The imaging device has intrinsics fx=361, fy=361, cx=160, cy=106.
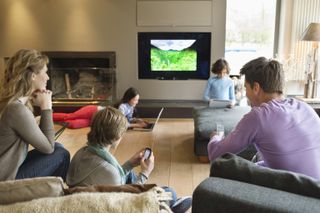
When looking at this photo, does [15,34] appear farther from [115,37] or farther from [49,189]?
[49,189]

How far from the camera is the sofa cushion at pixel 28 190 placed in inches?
43.7

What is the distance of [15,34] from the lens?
561 centimetres

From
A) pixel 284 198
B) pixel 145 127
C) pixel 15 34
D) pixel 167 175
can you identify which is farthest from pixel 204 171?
pixel 15 34

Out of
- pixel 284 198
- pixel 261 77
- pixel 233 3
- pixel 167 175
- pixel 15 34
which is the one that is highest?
pixel 233 3

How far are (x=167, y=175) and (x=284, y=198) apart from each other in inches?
82.1

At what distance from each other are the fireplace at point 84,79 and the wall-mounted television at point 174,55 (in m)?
0.51

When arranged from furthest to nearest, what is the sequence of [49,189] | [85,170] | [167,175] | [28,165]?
[167,175] → [28,165] → [85,170] → [49,189]

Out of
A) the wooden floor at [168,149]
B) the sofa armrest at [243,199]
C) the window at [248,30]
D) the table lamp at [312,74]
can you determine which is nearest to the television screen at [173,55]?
the window at [248,30]

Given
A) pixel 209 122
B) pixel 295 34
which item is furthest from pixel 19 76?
pixel 295 34

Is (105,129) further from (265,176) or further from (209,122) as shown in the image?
(209,122)

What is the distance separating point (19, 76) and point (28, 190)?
116 centimetres

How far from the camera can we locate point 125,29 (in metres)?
5.43

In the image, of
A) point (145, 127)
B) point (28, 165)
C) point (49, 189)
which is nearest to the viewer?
point (49, 189)

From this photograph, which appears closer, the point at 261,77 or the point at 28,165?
the point at 261,77
